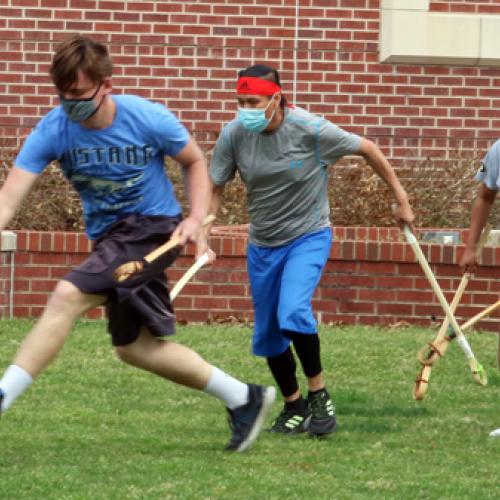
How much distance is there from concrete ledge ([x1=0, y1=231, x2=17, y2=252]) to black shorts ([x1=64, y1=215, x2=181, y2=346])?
13.4 ft

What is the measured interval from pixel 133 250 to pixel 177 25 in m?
6.51

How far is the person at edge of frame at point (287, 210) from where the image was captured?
24.0ft

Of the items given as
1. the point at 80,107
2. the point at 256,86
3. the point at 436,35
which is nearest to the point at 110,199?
the point at 80,107

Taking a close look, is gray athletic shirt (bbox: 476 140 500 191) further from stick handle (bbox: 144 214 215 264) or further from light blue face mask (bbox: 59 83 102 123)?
light blue face mask (bbox: 59 83 102 123)

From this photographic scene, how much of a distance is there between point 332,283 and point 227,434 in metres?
3.57

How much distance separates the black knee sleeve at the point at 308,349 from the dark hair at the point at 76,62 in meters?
1.70

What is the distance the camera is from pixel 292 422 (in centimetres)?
750

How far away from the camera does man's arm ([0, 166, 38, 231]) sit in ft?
21.0

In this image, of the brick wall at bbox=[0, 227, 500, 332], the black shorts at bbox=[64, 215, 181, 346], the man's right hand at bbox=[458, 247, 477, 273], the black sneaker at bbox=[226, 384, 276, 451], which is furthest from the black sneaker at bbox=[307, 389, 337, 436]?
the brick wall at bbox=[0, 227, 500, 332]

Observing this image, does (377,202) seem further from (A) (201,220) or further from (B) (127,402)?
(A) (201,220)

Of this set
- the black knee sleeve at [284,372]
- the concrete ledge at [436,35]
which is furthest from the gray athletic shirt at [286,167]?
the concrete ledge at [436,35]

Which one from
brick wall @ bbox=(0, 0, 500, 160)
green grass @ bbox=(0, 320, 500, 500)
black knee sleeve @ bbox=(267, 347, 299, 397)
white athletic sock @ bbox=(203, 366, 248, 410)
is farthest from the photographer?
brick wall @ bbox=(0, 0, 500, 160)

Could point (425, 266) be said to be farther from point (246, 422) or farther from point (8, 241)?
point (8, 241)

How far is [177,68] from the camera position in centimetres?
1276
